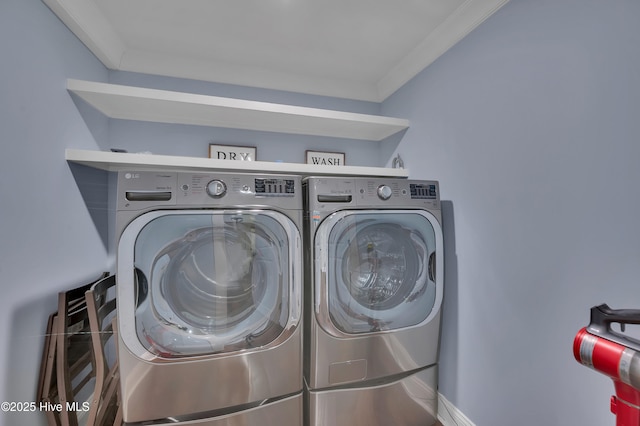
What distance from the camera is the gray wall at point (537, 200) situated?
35.0 inches

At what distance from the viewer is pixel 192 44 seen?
5.70 feet

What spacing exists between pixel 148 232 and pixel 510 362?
1.75m

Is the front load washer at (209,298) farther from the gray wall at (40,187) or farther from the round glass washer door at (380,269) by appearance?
the gray wall at (40,187)

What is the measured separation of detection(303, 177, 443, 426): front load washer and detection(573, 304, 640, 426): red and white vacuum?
0.71m

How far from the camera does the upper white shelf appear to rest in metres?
1.48

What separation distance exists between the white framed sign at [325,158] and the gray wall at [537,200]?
88 centimetres

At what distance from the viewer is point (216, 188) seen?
3.85 feet

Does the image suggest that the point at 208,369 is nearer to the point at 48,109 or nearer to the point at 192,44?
the point at 48,109

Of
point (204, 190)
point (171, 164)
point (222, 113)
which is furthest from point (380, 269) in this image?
point (222, 113)

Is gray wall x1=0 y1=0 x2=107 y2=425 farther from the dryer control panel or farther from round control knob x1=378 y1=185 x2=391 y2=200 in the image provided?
round control knob x1=378 y1=185 x2=391 y2=200

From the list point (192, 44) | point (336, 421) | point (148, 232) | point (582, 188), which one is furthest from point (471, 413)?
point (192, 44)

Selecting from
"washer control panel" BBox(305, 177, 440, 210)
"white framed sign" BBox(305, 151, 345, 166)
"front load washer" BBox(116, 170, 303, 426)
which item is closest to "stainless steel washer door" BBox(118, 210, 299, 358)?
"front load washer" BBox(116, 170, 303, 426)

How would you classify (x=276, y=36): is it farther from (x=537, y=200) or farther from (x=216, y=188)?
(x=537, y=200)

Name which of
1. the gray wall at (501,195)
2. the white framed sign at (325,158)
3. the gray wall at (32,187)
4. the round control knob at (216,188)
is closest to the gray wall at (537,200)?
the gray wall at (501,195)
